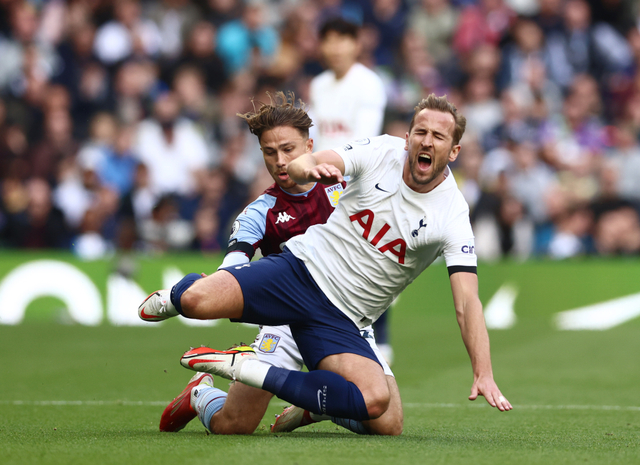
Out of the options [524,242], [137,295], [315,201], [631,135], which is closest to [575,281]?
[524,242]

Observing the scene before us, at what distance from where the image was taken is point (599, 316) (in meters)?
12.1

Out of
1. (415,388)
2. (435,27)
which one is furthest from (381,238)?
(435,27)

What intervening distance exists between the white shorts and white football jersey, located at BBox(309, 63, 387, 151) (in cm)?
285

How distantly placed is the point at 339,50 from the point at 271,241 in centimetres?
293

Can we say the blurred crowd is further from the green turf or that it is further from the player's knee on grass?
the player's knee on grass

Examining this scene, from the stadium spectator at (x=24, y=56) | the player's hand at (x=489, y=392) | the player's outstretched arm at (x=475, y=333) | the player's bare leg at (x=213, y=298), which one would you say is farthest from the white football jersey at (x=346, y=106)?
the stadium spectator at (x=24, y=56)

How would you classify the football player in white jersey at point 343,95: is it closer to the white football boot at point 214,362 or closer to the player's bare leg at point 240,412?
the player's bare leg at point 240,412

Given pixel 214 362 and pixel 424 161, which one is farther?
pixel 424 161

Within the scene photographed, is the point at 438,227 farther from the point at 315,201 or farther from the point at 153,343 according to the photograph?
the point at 153,343

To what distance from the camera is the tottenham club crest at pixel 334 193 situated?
19.0 feet

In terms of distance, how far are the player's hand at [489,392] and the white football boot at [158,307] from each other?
67.1 inches

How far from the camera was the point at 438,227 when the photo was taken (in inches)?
195

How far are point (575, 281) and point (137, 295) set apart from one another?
5836mm

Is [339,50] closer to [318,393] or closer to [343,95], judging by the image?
[343,95]
